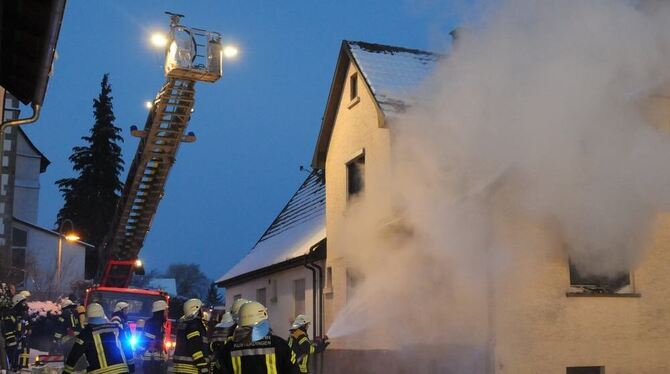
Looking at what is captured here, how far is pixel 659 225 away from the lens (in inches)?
438

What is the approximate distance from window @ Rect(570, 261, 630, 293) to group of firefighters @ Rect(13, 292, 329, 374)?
3.94 m

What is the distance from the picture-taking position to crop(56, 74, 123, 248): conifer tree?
4300cm

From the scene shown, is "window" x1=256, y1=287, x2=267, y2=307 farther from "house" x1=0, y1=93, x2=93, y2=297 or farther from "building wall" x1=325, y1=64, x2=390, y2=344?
"house" x1=0, y1=93, x2=93, y2=297

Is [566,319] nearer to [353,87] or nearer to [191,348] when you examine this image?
[191,348]

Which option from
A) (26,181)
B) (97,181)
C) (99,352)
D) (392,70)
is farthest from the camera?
(97,181)

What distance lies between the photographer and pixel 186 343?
338 inches

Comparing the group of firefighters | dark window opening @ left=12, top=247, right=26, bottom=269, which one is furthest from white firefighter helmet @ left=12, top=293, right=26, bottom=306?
dark window opening @ left=12, top=247, right=26, bottom=269

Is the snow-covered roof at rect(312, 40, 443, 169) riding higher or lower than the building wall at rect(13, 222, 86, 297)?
higher

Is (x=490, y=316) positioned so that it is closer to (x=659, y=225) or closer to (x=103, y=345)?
(x=659, y=225)

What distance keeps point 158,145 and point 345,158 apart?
3883 millimetres

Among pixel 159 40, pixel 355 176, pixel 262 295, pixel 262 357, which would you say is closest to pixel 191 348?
pixel 262 357

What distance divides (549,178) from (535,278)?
1.48 metres

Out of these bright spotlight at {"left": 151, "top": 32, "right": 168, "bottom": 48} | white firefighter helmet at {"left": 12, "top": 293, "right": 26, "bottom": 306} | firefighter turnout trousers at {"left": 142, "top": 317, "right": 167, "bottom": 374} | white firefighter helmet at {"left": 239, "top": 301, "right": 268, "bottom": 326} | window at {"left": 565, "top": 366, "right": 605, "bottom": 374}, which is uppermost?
bright spotlight at {"left": 151, "top": 32, "right": 168, "bottom": 48}

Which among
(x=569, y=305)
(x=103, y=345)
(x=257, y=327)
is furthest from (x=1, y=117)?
(x=569, y=305)
